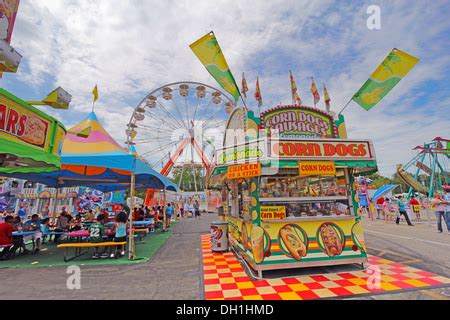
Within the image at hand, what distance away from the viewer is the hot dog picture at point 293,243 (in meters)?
4.22

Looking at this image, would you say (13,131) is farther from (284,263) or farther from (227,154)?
(284,263)

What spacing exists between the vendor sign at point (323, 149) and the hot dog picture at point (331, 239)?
141 centimetres

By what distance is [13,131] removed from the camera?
8.27 ft

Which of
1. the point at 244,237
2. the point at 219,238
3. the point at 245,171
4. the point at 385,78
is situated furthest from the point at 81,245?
the point at 385,78

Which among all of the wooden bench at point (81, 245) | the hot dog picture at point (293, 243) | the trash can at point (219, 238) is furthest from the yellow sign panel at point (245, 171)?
the wooden bench at point (81, 245)

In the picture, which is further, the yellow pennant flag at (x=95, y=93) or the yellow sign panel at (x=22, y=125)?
the yellow pennant flag at (x=95, y=93)

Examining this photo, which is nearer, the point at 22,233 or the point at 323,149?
the point at 323,149

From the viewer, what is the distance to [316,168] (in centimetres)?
424

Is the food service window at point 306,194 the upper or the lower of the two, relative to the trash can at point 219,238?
upper

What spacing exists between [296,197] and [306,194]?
1.21 feet

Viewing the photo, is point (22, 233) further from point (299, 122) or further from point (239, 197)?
point (299, 122)

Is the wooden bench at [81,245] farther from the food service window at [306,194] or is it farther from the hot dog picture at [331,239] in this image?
the hot dog picture at [331,239]

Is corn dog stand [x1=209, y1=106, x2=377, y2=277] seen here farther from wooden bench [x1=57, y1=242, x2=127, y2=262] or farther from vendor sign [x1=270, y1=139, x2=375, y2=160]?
wooden bench [x1=57, y1=242, x2=127, y2=262]
